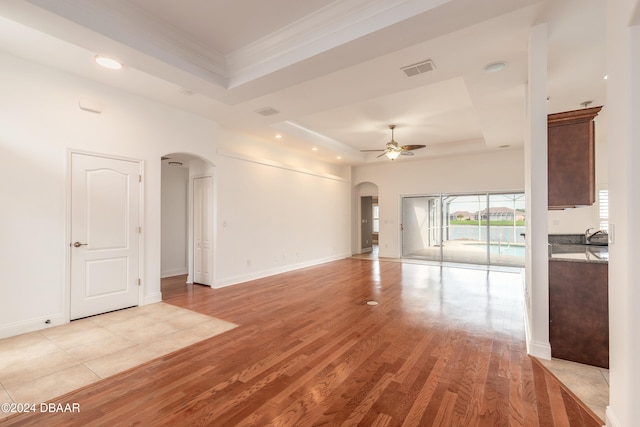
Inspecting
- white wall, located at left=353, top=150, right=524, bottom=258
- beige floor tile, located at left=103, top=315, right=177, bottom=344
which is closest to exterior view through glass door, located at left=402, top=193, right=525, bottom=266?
white wall, located at left=353, top=150, right=524, bottom=258

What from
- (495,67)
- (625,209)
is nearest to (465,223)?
(495,67)

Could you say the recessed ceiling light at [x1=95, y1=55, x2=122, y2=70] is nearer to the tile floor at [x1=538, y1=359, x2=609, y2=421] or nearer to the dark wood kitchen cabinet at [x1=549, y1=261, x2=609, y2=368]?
the dark wood kitchen cabinet at [x1=549, y1=261, x2=609, y2=368]

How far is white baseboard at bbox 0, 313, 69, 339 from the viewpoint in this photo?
3363 millimetres

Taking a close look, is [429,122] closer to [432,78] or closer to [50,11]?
[432,78]

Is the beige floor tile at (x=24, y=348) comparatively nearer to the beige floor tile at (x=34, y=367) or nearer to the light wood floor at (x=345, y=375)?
the beige floor tile at (x=34, y=367)

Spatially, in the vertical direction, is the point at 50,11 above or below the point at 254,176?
above

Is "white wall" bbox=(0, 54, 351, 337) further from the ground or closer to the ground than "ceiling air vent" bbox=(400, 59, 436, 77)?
closer to the ground

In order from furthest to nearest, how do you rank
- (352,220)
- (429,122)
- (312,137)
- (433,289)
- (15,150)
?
(352,220)
(312,137)
(429,122)
(433,289)
(15,150)

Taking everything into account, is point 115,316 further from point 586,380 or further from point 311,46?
point 586,380

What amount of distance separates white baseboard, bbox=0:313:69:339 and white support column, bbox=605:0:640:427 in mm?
5640

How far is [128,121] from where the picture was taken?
14.7 feet

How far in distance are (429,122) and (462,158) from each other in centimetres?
288

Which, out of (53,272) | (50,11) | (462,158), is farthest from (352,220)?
(50,11)

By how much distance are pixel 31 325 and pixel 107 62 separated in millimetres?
3430
